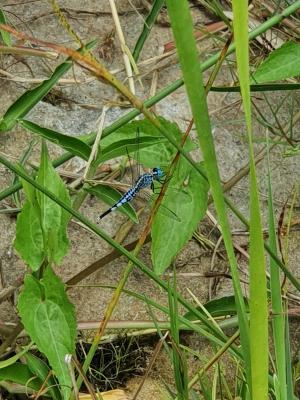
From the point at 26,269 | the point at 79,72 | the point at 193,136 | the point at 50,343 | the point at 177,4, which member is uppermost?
the point at 79,72

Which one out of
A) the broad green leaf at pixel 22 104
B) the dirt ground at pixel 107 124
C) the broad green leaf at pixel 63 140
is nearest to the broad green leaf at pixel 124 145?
the broad green leaf at pixel 63 140

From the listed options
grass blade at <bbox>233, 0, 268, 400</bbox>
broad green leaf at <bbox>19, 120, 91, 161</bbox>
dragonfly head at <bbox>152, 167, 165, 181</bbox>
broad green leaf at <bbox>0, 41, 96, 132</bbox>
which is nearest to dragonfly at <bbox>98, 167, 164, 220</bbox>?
dragonfly head at <bbox>152, 167, 165, 181</bbox>

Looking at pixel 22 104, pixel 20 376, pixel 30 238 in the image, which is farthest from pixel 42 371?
pixel 22 104

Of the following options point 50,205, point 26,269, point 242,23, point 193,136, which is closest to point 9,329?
point 26,269

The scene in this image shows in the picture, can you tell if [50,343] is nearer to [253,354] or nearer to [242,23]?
[253,354]

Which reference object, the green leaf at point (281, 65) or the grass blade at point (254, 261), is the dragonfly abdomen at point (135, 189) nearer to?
the green leaf at point (281, 65)

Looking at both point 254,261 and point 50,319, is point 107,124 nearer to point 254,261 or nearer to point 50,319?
point 50,319
